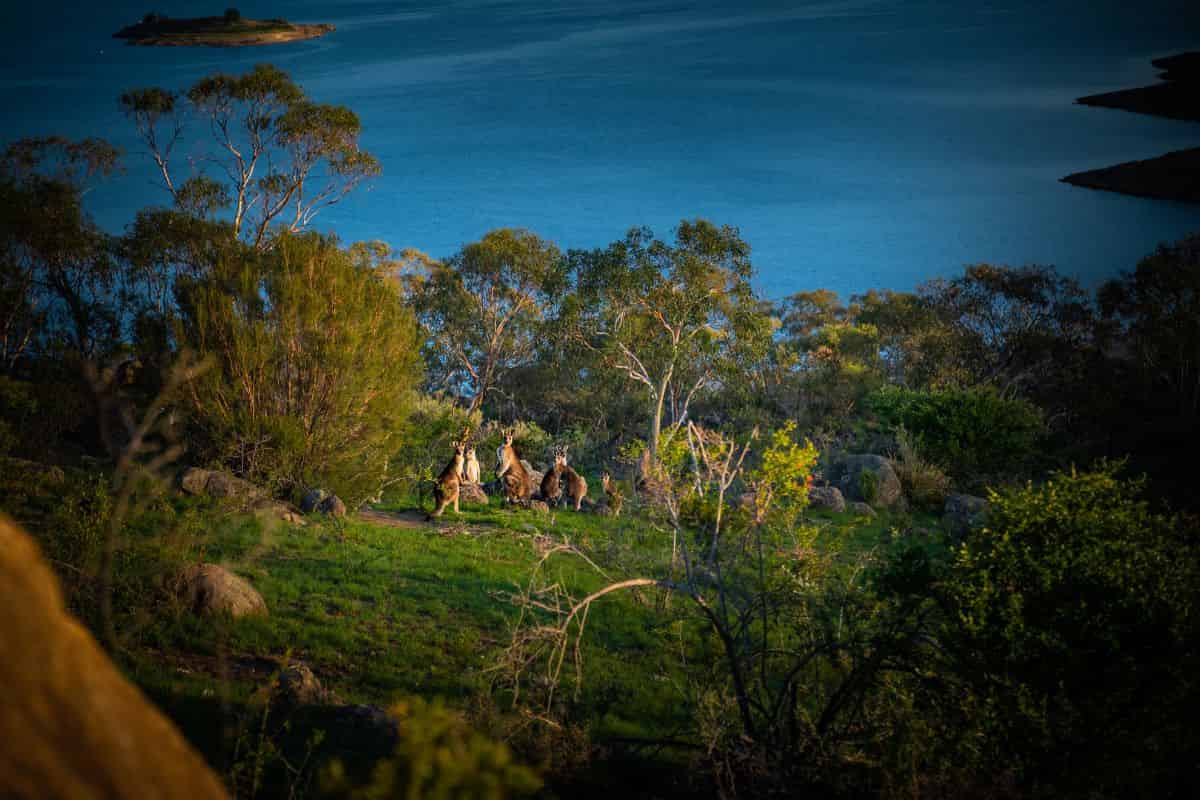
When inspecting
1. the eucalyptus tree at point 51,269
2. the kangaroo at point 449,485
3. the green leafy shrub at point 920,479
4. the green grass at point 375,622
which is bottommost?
the green leafy shrub at point 920,479

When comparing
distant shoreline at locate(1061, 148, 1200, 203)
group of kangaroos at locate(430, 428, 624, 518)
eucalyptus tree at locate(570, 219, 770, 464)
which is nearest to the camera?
group of kangaroos at locate(430, 428, 624, 518)

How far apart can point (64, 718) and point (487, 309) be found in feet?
122

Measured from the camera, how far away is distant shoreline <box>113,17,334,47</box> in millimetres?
60156

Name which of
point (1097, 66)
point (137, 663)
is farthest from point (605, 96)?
point (137, 663)

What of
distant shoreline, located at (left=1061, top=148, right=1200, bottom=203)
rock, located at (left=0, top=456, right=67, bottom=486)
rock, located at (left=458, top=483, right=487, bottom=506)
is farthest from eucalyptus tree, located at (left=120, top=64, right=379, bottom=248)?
distant shoreline, located at (left=1061, top=148, right=1200, bottom=203)

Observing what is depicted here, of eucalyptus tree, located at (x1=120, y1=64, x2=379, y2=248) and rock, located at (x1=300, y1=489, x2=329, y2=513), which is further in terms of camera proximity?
eucalyptus tree, located at (x1=120, y1=64, x2=379, y2=248)

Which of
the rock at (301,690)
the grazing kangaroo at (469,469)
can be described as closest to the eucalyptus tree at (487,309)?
the grazing kangaroo at (469,469)

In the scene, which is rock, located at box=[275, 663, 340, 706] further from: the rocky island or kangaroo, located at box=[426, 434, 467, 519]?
the rocky island

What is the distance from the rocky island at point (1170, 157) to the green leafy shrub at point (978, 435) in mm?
33490

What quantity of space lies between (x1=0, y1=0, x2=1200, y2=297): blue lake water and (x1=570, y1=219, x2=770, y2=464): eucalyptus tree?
132 ft

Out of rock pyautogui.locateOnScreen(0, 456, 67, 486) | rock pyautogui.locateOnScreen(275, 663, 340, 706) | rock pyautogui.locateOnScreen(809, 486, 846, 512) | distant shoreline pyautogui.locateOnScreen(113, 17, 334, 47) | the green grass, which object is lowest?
rock pyautogui.locateOnScreen(809, 486, 846, 512)

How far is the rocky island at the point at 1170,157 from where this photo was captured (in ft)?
154

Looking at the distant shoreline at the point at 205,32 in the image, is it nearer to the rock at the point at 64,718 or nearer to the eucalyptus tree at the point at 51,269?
the eucalyptus tree at the point at 51,269

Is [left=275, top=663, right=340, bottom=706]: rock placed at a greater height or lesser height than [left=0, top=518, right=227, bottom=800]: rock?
lesser
